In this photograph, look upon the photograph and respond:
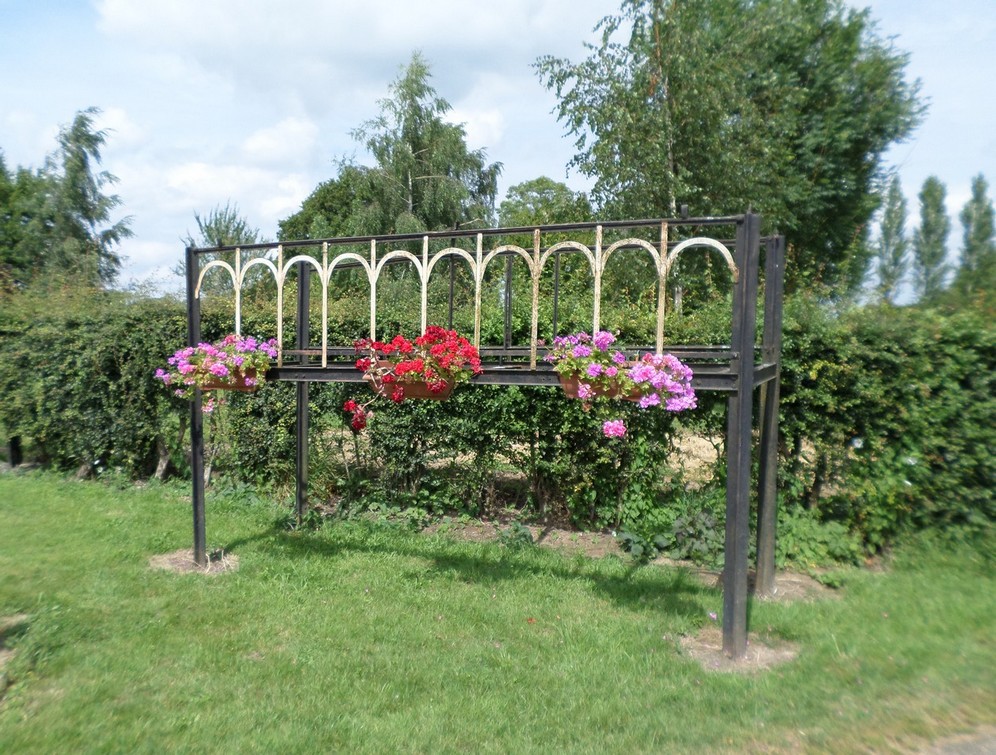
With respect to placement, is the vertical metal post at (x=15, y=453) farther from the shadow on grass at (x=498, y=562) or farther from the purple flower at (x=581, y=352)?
the purple flower at (x=581, y=352)

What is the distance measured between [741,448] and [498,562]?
2.85 m

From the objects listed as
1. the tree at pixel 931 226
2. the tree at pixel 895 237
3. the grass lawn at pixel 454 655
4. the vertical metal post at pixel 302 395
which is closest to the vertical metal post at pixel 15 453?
the grass lawn at pixel 454 655

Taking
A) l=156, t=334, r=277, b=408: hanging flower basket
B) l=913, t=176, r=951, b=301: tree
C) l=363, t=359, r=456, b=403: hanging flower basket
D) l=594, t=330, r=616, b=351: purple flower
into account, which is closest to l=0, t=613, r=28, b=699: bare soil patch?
l=156, t=334, r=277, b=408: hanging flower basket

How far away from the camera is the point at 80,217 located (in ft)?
85.5

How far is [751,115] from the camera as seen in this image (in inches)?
575

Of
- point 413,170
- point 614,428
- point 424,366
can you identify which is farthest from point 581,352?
point 413,170

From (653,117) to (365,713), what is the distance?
11.2m

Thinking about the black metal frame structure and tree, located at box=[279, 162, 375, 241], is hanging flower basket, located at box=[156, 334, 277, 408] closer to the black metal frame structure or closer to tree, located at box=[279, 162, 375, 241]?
the black metal frame structure

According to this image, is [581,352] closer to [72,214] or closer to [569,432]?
[569,432]

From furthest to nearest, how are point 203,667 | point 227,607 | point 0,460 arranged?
1. point 0,460
2. point 227,607
3. point 203,667

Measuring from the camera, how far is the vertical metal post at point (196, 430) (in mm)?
6578

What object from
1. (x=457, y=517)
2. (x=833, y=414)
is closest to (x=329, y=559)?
(x=457, y=517)

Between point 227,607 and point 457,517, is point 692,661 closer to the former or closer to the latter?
point 227,607

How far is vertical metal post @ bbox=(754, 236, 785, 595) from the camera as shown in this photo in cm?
550
